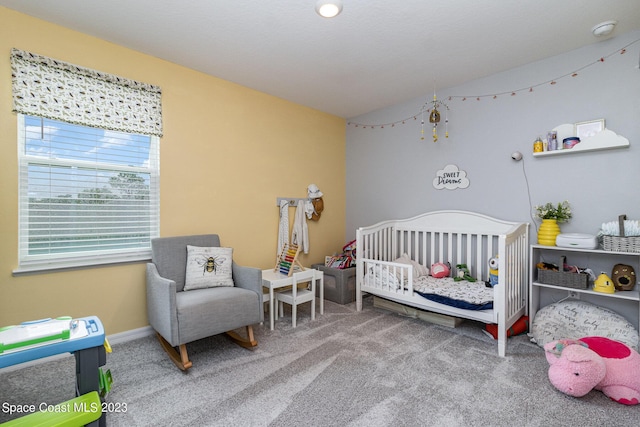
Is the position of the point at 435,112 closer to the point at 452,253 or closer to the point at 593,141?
the point at 593,141

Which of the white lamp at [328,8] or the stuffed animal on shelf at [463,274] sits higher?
the white lamp at [328,8]

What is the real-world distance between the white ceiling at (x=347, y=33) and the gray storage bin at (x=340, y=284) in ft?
6.70

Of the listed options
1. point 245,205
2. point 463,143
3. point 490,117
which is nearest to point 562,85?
point 490,117

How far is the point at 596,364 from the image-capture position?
1771mm

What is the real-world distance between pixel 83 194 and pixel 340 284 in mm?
2524

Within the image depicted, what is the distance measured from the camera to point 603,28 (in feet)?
7.38

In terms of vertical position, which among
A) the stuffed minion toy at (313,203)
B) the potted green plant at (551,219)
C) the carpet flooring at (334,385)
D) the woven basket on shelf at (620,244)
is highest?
the stuffed minion toy at (313,203)

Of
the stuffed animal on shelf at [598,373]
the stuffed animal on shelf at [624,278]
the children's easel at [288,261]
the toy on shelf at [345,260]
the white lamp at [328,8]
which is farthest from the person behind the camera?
the toy on shelf at [345,260]

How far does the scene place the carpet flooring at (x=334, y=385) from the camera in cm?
166

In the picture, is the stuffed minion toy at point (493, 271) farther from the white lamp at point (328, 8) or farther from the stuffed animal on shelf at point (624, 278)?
the white lamp at point (328, 8)

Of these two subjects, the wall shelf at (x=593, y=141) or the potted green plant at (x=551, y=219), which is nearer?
the wall shelf at (x=593, y=141)

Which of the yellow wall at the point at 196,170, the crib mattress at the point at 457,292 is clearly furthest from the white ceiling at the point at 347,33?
the crib mattress at the point at 457,292

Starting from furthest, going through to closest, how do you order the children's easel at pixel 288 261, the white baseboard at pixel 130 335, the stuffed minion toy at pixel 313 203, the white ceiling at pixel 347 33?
the stuffed minion toy at pixel 313 203
the children's easel at pixel 288 261
the white baseboard at pixel 130 335
the white ceiling at pixel 347 33

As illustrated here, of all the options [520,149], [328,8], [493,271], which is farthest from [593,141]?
[328,8]
